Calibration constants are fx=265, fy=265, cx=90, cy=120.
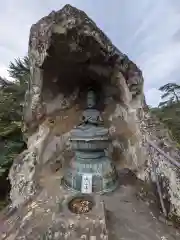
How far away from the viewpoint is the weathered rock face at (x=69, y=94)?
313 centimetres

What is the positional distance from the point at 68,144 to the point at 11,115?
2.89 meters

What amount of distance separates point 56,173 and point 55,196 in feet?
1.75

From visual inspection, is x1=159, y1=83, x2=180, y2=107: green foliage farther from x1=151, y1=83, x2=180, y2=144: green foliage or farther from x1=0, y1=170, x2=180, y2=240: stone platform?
x1=0, y1=170, x2=180, y2=240: stone platform

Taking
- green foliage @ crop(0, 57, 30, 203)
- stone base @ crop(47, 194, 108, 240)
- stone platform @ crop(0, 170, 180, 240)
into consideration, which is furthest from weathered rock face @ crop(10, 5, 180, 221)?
green foliage @ crop(0, 57, 30, 203)

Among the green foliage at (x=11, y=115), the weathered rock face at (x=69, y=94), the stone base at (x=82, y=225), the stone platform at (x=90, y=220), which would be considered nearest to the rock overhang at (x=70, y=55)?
the weathered rock face at (x=69, y=94)

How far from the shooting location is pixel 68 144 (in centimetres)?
376

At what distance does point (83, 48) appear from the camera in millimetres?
3223

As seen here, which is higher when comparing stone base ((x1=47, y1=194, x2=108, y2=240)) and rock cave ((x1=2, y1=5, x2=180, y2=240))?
rock cave ((x1=2, y1=5, x2=180, y2=240))

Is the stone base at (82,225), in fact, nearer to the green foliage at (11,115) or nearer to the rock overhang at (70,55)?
the rock overhang at (70,55)

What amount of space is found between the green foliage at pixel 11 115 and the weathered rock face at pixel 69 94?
4.66 ft

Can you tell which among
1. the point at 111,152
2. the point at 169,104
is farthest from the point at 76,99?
the point at 169,104

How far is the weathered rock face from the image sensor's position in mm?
3135

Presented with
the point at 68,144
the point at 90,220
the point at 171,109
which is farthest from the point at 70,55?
the point at 171,109

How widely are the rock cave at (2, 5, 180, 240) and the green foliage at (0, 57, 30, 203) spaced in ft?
4.77
